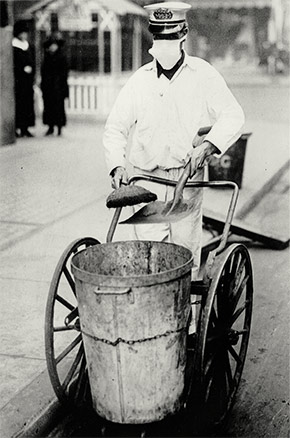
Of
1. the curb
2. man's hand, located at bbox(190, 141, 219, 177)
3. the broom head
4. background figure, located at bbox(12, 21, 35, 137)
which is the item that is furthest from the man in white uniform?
background figure, located at bbox(12, 21, 35, 137)

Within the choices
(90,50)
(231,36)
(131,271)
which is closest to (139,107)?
(131,271)

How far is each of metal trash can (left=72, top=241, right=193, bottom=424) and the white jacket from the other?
101 cm

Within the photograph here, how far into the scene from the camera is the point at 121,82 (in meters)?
19.4

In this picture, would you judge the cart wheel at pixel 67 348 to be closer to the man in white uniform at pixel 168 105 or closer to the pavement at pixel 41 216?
the pavement at pixel 41 216

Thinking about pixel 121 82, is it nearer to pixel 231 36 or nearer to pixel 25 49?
pixel 25 49

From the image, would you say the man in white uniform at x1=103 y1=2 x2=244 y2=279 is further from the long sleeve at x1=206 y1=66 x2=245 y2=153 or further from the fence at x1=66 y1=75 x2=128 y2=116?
the fence at x1=66 y1=75 x2=128 y2=116

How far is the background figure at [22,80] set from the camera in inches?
602

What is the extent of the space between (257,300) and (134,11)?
14.9m

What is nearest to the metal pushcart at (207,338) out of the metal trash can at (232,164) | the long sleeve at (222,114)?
the long sleeve at (222,114)

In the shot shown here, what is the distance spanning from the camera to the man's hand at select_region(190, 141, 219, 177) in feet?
13.6

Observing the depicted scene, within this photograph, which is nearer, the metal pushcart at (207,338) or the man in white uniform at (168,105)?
the metal pushcart at (207,338)

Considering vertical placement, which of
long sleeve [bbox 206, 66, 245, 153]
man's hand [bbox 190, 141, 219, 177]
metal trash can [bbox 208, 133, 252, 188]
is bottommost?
metal trash can [bbox 208, 133, 252, 188]

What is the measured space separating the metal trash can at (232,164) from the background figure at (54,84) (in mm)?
5857

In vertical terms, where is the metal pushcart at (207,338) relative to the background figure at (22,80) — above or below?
above
